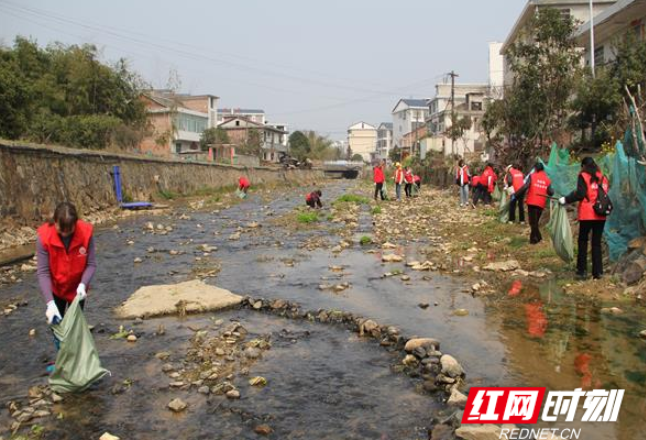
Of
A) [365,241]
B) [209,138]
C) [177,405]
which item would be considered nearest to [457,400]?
[177,405]

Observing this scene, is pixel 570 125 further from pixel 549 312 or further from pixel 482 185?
pixel 549 312

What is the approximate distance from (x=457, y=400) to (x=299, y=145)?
9556 centimetres

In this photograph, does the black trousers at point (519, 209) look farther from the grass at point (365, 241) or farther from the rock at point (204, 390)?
the rock at point (204, 390)

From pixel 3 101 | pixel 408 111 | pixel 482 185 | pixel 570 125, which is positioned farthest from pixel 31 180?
pixel 408 111

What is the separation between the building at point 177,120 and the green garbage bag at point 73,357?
4433cm

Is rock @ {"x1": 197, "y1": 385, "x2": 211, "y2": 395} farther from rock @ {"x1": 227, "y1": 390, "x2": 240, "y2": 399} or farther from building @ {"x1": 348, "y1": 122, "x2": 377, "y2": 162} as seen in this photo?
building @ {"x1": 348, "y1": 122, "x2": 377, "y2": 162}

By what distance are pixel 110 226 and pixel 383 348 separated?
16.2 m

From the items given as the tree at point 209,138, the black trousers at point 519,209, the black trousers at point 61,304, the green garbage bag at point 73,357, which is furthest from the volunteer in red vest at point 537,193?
the tree at point 209,138

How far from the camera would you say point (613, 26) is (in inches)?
1042

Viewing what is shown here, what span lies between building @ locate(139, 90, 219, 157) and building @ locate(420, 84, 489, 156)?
88.2ft

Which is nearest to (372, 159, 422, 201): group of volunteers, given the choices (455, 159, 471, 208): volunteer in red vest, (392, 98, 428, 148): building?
(455, 159, 471, 208): volunteer in red vest

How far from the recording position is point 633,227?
8969 millimetres

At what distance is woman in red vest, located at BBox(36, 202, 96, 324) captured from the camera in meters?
5.29

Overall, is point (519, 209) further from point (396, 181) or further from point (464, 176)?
point (396, 181)
